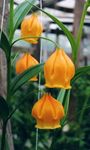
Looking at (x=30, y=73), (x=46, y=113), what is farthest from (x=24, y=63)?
(x=46, y=113)

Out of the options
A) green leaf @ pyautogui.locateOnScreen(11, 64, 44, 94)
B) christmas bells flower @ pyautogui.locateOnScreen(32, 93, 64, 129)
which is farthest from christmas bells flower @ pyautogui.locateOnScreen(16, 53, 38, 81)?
christmas bells flower @ pyautogui.locateOnScreen(32, 93, 64, 129)

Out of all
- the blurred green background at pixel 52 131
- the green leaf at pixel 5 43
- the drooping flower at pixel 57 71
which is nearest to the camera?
the drooping flower at pixel 57 71

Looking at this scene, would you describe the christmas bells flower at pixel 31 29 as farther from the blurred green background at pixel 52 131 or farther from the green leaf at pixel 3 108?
the blurred green background at pixel 52 131

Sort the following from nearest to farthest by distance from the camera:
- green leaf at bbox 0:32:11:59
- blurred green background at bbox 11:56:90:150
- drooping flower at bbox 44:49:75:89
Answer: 1. drooping flower at bbox 44:49:75:89
2. green leaf at bbox 0:32:11:59
3. blurred green background at bbox 11:56:90:150

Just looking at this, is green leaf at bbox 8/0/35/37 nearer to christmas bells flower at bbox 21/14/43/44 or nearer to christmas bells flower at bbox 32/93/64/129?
christmas bells flower at bbox 21/14/43/44

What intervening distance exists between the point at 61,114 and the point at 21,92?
1.89 m

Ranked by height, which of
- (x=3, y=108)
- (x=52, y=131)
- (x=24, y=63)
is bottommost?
(x=52, y=131)

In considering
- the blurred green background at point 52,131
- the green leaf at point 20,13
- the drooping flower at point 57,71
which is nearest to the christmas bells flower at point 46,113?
the drooping flower at point 57,71

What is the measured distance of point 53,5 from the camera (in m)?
4.41

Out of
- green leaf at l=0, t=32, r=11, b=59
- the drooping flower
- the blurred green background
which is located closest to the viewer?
the drooping flower

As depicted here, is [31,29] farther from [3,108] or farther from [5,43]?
[3,108]

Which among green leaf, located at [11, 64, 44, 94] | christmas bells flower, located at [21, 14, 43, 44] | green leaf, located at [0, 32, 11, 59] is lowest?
green leaf, located at [11, 64, 44, 94]

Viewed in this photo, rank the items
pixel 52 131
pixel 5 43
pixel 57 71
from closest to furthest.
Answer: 1. pixel 57 71
2. pixel 5 43
3. pixel 52 131

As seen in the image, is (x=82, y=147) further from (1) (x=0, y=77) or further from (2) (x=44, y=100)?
(2) (x=44, y=100)
